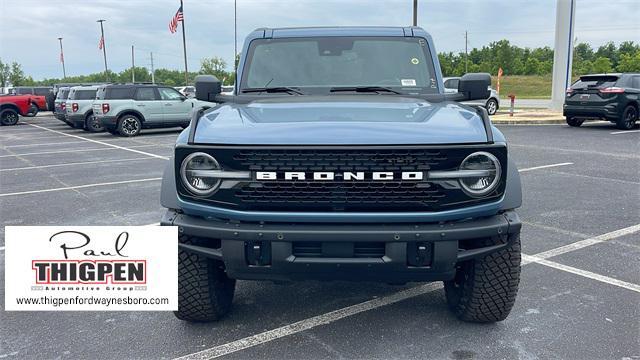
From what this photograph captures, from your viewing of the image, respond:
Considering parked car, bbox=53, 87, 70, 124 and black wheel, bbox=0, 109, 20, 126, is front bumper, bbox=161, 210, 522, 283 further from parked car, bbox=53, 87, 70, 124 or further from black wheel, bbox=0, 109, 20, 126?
black wheel, bbox=0, 109, 20, 126

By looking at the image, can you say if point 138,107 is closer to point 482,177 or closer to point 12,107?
point 12,107

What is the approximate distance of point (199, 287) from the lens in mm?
3293

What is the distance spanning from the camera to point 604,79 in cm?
1580

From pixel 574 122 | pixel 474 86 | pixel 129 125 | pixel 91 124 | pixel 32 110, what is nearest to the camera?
pixel 474 86

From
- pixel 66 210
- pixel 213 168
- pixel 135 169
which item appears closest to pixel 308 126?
pixel 213 168

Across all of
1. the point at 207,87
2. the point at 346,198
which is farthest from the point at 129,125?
the point at 346,198

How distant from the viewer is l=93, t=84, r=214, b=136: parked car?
17.8 metres

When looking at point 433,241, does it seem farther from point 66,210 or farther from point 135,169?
point 135,169

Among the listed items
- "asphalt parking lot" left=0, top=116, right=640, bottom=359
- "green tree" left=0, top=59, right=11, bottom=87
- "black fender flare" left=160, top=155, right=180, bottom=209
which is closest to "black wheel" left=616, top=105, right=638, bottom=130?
"asphalt parking lot" left=0, top=116, right=640, bottom=359

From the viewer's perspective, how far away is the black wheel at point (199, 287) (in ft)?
10.6

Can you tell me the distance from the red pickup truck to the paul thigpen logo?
25.8m

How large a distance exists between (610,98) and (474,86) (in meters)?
13.3

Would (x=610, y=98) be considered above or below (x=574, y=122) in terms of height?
above

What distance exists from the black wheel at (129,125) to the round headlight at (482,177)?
1674 cm
